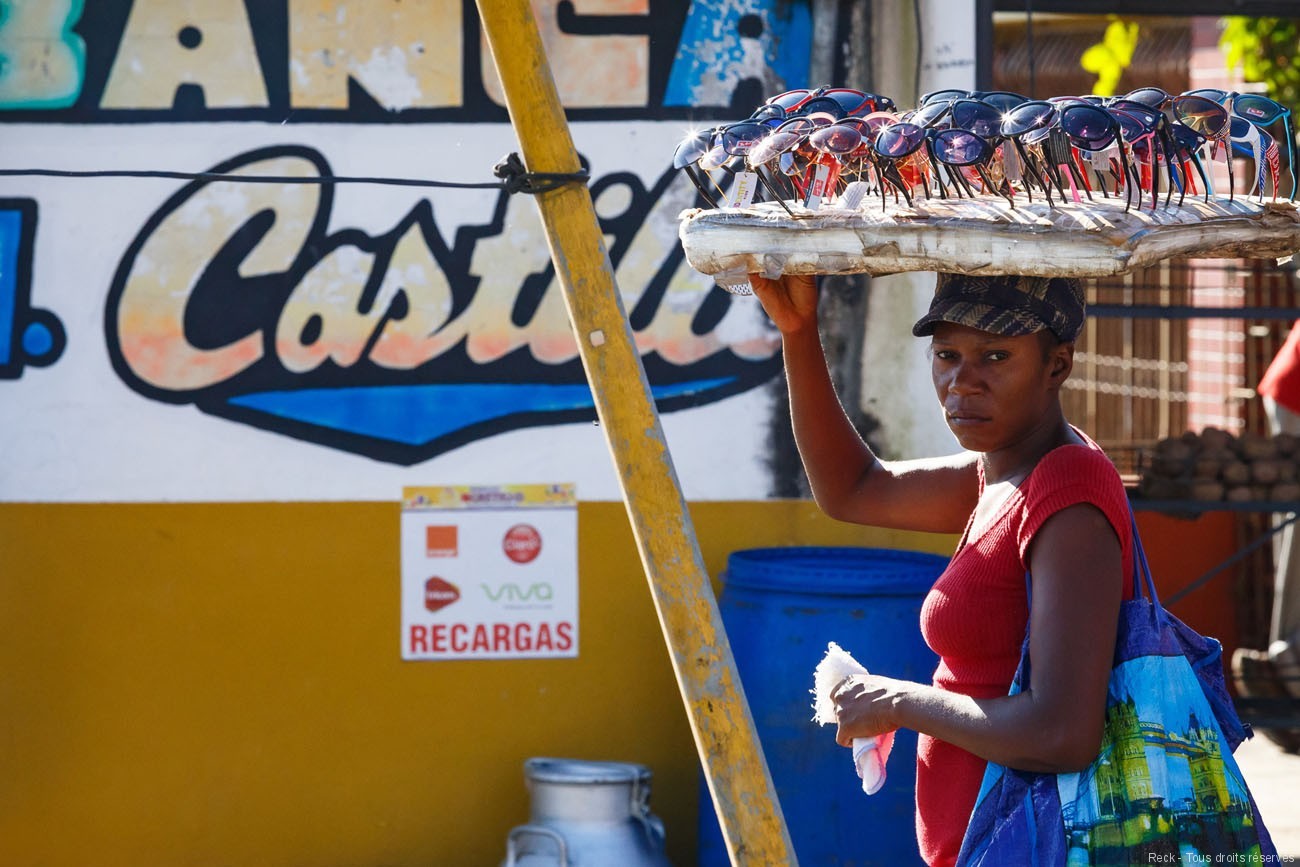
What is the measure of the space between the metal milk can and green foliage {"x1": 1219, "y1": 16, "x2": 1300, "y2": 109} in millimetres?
4036

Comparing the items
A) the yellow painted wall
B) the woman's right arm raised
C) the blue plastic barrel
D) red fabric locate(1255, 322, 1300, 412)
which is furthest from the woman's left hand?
red fabric locate(1255, 322, 1300, 412)

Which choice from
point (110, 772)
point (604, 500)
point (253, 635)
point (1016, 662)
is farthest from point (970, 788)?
point (110, 772)

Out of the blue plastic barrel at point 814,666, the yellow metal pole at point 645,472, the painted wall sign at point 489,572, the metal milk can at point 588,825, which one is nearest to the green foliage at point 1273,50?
the blue plastic barrel at point 814,666

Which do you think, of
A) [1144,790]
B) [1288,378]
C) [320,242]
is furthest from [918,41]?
[1144,790]

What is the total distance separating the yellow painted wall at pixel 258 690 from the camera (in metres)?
4.69

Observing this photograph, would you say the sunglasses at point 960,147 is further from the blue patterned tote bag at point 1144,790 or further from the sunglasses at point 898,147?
the blue patterned tote bag at point 1144,790

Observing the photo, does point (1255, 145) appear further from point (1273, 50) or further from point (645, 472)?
point (1273, 50)

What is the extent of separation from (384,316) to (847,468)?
2446 millimetres

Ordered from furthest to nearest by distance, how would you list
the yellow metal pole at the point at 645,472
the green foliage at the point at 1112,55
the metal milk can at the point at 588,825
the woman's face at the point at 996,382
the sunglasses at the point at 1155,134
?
the green foliage at the point at 1112,55
the metal milk can at the point at 588,825
the yellow metal pole at the point at 645,472
the woman's face at the point at 996,382
the sunglasses at the point at 1155,134

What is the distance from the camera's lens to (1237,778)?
2.04 metres

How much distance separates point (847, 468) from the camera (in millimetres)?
2645

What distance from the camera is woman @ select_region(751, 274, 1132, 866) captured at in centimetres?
193

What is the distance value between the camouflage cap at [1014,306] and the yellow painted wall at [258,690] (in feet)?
8.58

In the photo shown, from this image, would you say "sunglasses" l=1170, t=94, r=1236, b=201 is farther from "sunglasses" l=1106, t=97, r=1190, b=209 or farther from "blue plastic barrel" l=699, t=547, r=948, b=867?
"blue plastic barrel" l=699, t=547, r=948, b=867
